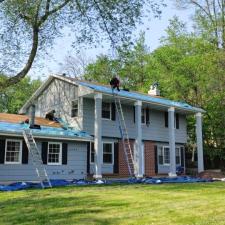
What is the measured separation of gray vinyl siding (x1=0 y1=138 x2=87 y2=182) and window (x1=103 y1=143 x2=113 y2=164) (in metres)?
2.14

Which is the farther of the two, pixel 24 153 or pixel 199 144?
pixel 199 144

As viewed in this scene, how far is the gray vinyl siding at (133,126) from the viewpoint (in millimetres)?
22719

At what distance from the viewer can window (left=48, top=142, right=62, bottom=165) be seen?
19539 millimetres

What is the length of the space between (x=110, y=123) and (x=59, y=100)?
4092 mm

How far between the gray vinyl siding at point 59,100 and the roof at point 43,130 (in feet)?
3.39

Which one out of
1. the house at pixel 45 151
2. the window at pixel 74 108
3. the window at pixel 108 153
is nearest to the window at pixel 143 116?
the window at pixel 108 153

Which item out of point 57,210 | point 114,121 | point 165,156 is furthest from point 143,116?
point 57,210

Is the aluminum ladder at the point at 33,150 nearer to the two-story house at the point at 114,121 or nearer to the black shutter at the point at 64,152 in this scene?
the black shutter at the point at 64,152

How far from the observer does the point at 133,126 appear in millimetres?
25188

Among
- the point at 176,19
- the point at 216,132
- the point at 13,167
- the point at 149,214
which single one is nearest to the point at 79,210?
the point at 149,214

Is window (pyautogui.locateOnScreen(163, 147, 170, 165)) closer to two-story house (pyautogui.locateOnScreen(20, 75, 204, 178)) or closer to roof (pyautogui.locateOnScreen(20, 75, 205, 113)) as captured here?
two-story house (pyautogui.locateOnScreen(20, 75, 204, 178))

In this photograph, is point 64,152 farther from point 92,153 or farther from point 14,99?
point 14,99

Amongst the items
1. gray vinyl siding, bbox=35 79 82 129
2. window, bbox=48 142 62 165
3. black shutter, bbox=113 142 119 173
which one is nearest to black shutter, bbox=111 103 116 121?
black shutter, bbox=113 142 119 173

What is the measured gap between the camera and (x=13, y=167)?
709 inches
